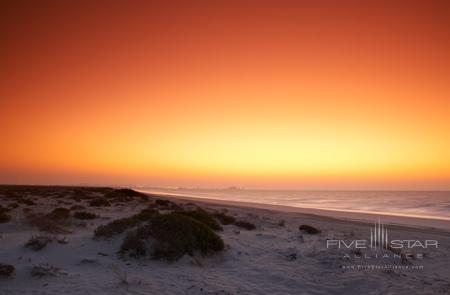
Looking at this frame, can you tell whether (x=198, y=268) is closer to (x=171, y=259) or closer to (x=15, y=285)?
(x=171, y=259)

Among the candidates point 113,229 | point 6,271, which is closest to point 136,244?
point 113,229

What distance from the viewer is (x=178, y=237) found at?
11.1 meters

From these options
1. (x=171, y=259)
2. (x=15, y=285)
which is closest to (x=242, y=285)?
(x=171, y=259)

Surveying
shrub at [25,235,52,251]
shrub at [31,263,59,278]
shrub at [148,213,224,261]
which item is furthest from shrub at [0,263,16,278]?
shrub at [148,213,224,261]

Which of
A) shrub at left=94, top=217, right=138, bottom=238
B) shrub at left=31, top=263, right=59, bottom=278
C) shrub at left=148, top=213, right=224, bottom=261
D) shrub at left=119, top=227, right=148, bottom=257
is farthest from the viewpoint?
shrub at left=94, top=217, right=138, bottom=238

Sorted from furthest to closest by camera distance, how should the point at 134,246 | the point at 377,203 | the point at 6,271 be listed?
the point at 377,203
the point at 134,246
the point at 6,271

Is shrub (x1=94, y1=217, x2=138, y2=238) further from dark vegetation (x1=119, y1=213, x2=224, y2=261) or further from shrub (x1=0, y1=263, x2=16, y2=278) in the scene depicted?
shrub (x1=0, y1=263, x2=16, y2=278)

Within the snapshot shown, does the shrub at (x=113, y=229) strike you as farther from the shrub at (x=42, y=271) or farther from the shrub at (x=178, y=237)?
the shrub at (x=42, y=271)

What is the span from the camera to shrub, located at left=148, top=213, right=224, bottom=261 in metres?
10.7

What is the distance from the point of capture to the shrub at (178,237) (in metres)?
10.7

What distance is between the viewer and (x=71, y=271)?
9.30 meters

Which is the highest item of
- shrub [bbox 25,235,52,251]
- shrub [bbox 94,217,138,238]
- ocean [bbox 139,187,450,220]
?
shrub [bbox 94,217,138,238]
